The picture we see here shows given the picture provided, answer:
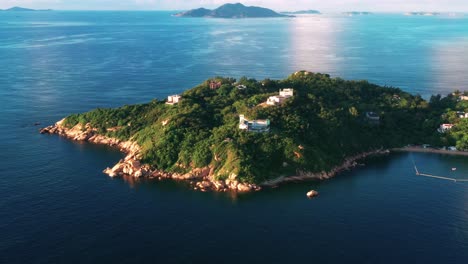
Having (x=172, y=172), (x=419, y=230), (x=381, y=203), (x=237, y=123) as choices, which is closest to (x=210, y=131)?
(x=237, y=123)

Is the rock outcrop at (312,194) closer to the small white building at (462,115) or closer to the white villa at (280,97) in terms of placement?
the white villa at (280,97)

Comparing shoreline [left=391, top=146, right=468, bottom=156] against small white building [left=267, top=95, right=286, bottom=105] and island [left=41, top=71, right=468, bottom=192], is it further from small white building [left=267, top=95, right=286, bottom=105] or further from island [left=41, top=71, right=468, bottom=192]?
small white building [left=267, top=95, right=286, bottom=105]

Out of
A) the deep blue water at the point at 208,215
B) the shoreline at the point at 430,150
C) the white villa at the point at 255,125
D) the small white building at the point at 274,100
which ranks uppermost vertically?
the small white building at the point at 274,100

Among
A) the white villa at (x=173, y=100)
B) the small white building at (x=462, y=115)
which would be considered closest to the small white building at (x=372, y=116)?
the small white building at (x=462, y=115)

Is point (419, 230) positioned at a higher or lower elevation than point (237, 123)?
lower

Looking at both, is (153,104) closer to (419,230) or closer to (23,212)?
(23,212)
